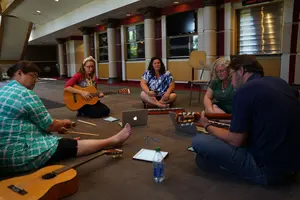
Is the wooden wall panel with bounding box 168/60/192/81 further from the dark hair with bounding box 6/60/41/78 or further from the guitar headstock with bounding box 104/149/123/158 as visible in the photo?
the dark hair with bounding box 6/60/41/78

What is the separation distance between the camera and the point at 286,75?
6516 mm

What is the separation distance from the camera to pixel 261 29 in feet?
22.5

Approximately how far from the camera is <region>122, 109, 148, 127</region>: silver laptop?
3.30 metres

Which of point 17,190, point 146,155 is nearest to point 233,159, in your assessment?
point 146,155

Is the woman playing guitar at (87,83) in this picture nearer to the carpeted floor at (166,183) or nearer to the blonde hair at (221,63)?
the carpeted floor at (166,183)

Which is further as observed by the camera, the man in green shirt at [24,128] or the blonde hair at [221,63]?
the blonde hair at [221,63]

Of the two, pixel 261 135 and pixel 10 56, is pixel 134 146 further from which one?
pixel 10 56

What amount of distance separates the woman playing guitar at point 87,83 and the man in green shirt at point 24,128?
189 cm

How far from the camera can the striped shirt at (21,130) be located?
182 cm

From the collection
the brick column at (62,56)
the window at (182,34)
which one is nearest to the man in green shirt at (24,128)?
the window at (182,34)

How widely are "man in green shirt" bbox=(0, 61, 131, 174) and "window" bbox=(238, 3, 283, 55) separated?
629 cm

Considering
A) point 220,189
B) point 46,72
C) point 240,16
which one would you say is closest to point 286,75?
point 240,16

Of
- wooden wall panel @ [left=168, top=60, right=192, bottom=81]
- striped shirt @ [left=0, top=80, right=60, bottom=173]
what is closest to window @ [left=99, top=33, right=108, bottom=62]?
wooden wall panel @ [left=168, top=60, right=192, bottom=81]

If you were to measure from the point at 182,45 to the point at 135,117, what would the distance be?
5.83 metres
